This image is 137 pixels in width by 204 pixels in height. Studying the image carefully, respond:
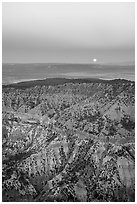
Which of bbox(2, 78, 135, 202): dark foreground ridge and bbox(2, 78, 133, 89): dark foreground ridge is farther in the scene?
bbox(2, 78, 133, 89): dark foreground ridge

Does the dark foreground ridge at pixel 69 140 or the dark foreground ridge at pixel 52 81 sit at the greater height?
the dark foreground ridge at pixel 52 81

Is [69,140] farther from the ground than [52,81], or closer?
closer

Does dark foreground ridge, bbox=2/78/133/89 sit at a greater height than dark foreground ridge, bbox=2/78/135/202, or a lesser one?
greater

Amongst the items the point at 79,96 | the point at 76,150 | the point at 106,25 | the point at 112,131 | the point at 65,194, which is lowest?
the point at 65,194

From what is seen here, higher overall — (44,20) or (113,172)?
(44,20)

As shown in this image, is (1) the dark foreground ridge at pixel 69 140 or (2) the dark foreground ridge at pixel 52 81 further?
(2) the dark foreground ridge at pixel 52 81

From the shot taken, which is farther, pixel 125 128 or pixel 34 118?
pixel 34 118

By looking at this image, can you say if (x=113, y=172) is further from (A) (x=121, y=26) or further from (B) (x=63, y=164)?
(A) (x=121, y=26)

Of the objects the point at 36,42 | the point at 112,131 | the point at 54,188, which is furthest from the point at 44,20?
the point at 54,188
